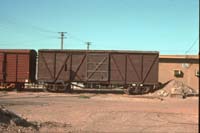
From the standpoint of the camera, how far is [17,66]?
127ft

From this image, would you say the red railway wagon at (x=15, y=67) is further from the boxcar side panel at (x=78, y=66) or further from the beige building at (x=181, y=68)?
the beige building at (x=181, y=68)

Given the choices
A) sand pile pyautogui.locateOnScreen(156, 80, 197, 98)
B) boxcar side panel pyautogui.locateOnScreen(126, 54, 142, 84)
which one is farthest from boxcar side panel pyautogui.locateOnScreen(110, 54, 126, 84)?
sand pile pyautogui.locateOnScreen(156, 80, 197, 98)

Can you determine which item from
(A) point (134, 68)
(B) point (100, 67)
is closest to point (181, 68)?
(A) point (134, 68)

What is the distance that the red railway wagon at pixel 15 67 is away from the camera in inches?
1524

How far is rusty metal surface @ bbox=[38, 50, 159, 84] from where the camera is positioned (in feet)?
126

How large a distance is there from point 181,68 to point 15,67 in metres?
16.7

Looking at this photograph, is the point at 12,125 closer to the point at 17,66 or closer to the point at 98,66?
the point at 98,66

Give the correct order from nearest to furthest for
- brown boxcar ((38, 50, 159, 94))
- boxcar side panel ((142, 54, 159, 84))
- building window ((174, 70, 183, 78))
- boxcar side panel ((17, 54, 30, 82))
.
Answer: boxcar side panel ((142, 54, 159, 84))
brown boxcar ((38, 50, 159, 94))
boxcar side panel ((17, 54, 30, 82))
building window ((174, 70, 183, 78))

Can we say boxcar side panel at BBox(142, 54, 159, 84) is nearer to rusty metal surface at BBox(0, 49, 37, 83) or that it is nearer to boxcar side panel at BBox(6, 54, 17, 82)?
rusty metal surface at BBox(0, 49, 37, 83)

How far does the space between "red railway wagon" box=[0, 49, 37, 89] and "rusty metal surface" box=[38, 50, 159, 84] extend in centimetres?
104

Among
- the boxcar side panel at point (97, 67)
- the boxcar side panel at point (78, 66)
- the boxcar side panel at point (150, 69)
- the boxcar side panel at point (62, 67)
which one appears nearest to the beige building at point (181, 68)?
the boxcar side panel at point (150, 69)

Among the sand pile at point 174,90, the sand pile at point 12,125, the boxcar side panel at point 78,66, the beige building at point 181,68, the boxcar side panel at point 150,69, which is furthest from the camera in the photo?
the beige building at point 181,68

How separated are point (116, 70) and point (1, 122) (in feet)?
83.4

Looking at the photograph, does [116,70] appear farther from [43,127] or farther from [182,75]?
[43,127]
